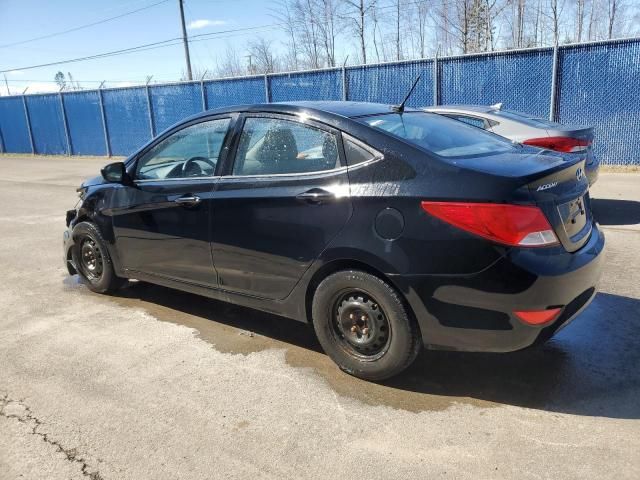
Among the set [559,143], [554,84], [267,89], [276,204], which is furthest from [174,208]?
[267,89]

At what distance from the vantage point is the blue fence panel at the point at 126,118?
67.1ft

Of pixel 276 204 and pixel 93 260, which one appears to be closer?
pixel 276 204

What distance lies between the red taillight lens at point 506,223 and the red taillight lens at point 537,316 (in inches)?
13.4

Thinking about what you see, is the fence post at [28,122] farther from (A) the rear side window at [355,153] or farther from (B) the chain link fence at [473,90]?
(A) the rear side window at [355,153]

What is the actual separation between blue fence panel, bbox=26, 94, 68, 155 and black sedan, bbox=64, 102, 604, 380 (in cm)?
2278

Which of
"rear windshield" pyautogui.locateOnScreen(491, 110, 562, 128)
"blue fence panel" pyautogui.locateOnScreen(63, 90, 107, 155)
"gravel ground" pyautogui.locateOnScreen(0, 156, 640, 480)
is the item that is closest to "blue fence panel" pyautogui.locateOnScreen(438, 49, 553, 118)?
"rear windshield" pyautogui.locateOnScreen(491, 110, 562, 128)

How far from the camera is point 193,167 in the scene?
4160 millimetres

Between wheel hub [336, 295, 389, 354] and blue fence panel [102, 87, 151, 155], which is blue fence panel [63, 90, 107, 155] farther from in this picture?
wheel hub [336, 295, 389, 354]

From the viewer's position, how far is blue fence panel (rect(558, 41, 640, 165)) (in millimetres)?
11422

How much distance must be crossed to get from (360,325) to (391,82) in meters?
12.1

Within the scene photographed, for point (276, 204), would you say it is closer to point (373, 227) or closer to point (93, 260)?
point (373, 227)

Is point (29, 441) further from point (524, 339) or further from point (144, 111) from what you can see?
point (144, 111)

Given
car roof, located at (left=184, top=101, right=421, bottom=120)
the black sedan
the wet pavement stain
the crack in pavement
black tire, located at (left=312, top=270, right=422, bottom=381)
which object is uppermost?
car roof, located at (left=184, top=101, right=421, bottom=120)

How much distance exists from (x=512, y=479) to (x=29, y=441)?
2.40m
